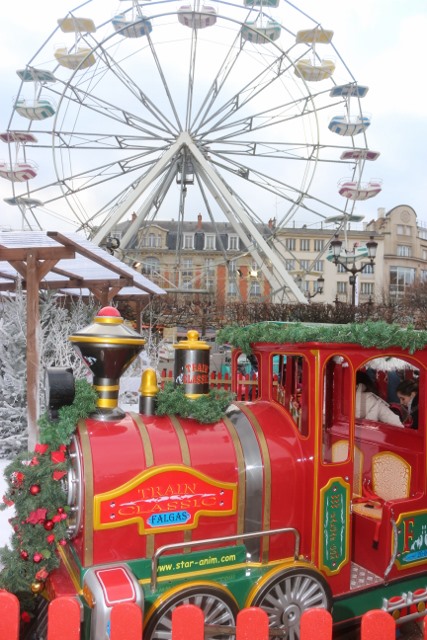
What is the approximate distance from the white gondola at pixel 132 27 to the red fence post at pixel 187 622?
20308 millimetres

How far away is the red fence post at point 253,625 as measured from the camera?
2.04 meters

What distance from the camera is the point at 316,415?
3.57m

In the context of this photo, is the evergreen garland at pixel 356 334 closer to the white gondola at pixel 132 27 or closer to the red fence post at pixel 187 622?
the red fence post at pixel 187 622

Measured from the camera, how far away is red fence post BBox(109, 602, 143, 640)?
1.99 m

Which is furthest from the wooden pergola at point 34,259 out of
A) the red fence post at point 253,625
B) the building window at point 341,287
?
the building window at point 341,287

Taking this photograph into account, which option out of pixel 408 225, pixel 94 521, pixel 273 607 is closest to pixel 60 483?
pixel 94 521

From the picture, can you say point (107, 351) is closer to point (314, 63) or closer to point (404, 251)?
point (314, 63)

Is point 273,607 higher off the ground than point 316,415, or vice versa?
point 316,415

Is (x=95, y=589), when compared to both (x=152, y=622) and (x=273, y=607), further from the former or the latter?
(x=273, y=607)

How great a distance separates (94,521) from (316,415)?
1.55 meters

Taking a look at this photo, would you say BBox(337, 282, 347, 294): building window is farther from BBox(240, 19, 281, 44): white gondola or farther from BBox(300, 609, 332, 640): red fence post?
BBox(300, 609, 332, 640): red fence post

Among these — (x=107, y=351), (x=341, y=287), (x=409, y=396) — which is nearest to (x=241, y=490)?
(x=107, y=351)

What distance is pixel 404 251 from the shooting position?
54.6 metres

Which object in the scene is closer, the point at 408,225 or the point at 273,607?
the point at 273,607
